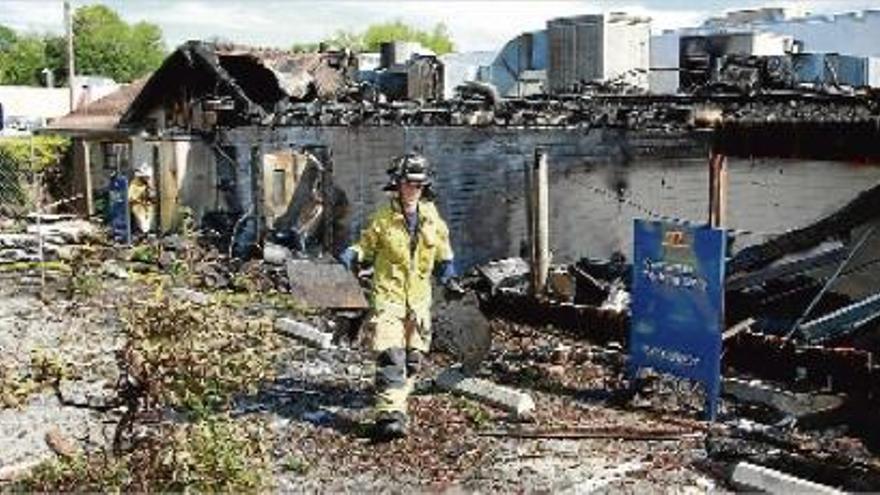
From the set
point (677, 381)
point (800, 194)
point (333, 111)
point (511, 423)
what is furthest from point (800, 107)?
point (333, 111)

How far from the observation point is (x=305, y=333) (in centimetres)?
1123

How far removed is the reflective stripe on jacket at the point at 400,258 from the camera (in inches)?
311

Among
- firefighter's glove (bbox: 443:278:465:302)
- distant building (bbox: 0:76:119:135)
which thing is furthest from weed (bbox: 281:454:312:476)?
distant building (bbox: 0:76:119:135)

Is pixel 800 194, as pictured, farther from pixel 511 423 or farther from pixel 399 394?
pixel 399 394

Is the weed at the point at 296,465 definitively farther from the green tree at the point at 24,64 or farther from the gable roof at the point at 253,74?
the green tree at the point at 24,64

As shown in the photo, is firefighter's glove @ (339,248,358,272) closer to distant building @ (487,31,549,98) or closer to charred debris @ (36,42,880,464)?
charred debris @ (36,42,880,464)

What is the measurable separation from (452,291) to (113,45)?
89534 millimetres

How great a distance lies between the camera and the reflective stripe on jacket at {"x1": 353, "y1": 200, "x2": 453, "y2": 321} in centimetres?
789

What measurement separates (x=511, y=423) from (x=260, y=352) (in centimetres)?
344

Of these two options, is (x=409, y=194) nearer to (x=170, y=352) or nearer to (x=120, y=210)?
(x=170, y=352)

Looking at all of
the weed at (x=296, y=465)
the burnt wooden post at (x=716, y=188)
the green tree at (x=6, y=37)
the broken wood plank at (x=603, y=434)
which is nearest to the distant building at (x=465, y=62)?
the burnt wooden post at (x=716, y=188)

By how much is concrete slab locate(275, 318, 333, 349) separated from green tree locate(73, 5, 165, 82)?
3087 inches

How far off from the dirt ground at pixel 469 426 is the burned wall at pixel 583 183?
10.6 ft

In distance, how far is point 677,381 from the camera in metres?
8.95
